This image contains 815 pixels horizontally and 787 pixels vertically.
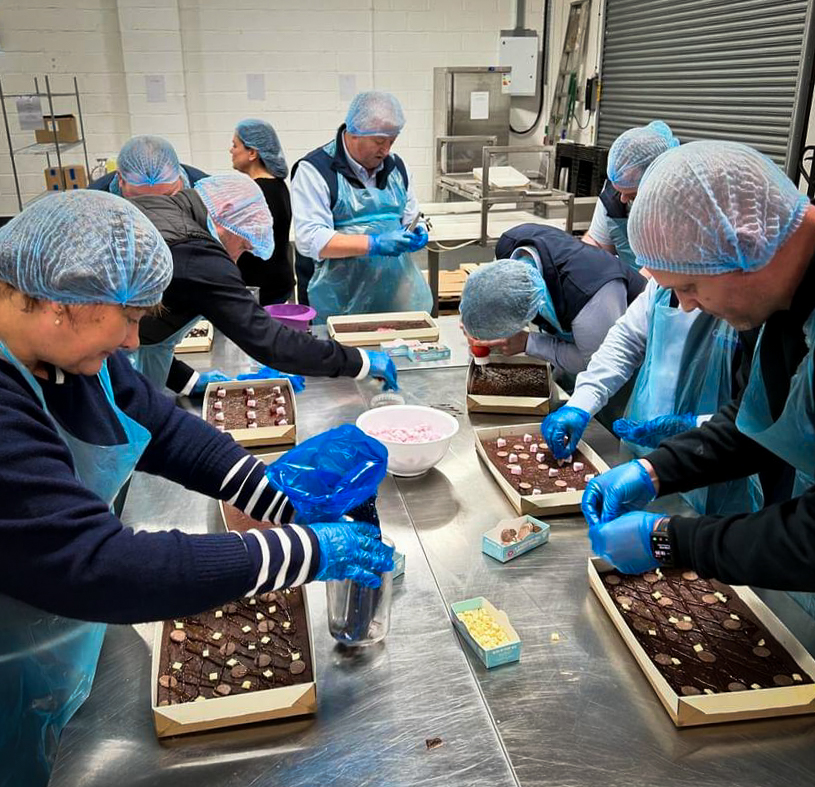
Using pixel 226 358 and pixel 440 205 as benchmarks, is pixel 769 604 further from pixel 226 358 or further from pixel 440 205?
pixel 440 205

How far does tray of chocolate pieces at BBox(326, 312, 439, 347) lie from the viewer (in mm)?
2770

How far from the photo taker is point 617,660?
1204 millimetres

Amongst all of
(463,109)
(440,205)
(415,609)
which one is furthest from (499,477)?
(463,109)

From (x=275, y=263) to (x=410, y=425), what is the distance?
2042 millimetres

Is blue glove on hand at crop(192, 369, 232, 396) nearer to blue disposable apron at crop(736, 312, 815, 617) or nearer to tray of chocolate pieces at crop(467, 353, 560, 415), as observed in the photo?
tray of chocolate pieces at crop(467, 353, 560, 415)

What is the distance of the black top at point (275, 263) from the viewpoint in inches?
144

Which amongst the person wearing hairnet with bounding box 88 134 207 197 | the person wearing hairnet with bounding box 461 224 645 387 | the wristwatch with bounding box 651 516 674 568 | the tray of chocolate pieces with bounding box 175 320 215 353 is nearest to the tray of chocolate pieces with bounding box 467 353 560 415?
the person wearing hairnet with bounding box 461 224 645 387

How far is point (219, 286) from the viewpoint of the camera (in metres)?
2.01

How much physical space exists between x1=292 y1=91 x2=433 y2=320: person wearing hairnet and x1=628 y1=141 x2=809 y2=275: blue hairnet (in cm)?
196

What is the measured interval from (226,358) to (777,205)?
6.77 ft

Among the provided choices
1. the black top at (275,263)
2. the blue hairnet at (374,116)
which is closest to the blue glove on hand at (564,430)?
the blue hairnet at (374,116)

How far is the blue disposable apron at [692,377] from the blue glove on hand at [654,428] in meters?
0.05

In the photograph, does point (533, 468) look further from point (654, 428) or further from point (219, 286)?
point (219, 286)

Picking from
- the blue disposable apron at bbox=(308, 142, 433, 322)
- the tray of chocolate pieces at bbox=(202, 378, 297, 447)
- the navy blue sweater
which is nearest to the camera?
the navy blue sweater
